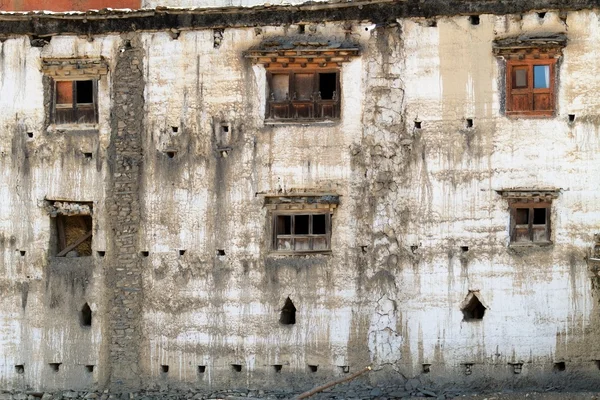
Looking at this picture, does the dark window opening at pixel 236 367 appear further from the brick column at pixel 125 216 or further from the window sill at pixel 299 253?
the window sill at pixel 299 253

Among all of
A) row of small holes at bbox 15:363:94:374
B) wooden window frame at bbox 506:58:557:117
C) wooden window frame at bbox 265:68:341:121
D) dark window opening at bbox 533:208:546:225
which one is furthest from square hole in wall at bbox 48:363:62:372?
wooden window frame at bbox 506:58:557:117

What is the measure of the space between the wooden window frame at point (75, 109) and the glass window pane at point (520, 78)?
8.96 m

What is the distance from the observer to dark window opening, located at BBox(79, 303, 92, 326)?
29016mm

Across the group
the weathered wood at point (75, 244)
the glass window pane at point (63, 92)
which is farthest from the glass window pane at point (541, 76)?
the weathered wood at point (75, 244)

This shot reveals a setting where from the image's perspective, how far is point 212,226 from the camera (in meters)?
28.5

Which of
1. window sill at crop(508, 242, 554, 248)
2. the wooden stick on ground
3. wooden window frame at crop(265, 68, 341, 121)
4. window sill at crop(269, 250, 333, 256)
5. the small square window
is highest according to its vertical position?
wooden window frame at crop(265, 68, 341, 121)

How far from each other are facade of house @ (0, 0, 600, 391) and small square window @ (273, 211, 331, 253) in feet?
0.11

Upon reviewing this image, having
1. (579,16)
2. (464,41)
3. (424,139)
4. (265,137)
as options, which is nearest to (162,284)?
(265,137)

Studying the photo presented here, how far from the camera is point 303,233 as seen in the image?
28.2 m

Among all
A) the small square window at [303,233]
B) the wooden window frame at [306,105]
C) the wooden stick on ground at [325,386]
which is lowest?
the wooden stick on ground at [325,386]

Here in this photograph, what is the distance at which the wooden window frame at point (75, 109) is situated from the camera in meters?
29.3

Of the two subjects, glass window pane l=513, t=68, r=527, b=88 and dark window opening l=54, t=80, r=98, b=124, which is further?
dark window opening l=54, t=80, r=98, b=124

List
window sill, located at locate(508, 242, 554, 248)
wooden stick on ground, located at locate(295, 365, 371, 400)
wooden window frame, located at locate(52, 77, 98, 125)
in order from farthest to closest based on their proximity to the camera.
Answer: wooden window frame, located at locate(52, 77, 98, 125)
window sill, located at locate(508, 242, 554, 248)
wooden stick on ground, located at locate(295, 365, 371, 400)

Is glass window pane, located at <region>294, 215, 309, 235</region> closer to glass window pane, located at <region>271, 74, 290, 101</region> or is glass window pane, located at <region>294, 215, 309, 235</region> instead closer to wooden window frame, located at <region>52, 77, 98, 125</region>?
glass window pane, located at <region>271, 74, 290, 101</region>
